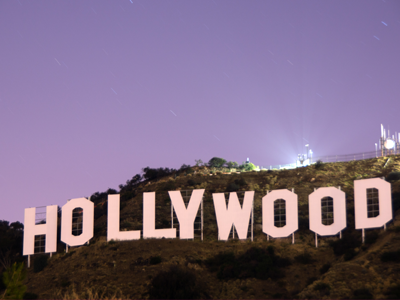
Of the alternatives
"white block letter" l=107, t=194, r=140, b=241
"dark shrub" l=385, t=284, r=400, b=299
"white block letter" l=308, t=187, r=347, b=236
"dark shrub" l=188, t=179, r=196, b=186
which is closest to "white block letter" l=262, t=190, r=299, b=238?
"white block letter" l=308, t=187, r=347, b=236

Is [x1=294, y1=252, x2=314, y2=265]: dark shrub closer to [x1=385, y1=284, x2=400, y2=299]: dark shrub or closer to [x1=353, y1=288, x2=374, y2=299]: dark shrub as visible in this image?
[x1=353, y1=288, x2=374, y2=299]: dark shrub

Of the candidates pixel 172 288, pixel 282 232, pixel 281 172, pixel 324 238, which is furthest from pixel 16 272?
pixel 281 172

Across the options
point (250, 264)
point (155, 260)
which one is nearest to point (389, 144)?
point (250, 264)

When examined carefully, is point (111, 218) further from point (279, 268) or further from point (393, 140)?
point (393, 140)

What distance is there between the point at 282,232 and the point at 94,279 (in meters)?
16.3

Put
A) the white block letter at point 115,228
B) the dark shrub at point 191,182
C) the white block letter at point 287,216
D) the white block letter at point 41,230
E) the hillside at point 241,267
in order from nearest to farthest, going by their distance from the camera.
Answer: the hillside at point 241,267
the white block letter at point 287,216
the white block letter at point 115,228
the white block letter at point 41,230
the dark shrub at point 191,182

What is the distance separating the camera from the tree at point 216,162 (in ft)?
262

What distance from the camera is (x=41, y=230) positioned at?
45781 millimetres

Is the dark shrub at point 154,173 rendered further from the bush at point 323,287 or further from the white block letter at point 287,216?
the bush at point 323,287

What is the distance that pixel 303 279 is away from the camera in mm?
35250

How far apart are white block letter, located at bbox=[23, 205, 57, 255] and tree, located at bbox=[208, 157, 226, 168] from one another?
1501 inches

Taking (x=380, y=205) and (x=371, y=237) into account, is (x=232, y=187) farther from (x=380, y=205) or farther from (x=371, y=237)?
(x=380, y=205)

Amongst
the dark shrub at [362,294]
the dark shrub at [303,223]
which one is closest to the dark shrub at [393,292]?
the dark shrub at [362,294]

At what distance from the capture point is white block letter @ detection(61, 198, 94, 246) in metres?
44.3
